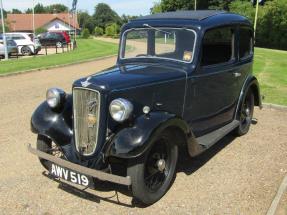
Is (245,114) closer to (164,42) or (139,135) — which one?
(164,42)

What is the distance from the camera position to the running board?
17.8 ft

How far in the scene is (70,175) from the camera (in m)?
4.37

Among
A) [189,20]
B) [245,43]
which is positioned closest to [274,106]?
[245,43]

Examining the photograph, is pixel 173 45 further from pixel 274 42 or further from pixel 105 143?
pixel 274 42

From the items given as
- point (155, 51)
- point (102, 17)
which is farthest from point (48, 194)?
point (102, 17)

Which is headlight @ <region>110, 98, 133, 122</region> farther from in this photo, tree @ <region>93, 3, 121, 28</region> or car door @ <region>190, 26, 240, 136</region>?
tree @ <region>93, 3, 121, 28</region>

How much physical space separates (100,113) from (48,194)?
49.4 inches

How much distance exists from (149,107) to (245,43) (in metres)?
3.03

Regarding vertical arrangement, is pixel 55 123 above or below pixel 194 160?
above

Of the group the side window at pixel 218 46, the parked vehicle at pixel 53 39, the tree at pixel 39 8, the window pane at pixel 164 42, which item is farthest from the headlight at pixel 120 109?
the tree at pixel 39 8

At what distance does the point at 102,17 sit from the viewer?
104 m

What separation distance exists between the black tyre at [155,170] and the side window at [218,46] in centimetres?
144

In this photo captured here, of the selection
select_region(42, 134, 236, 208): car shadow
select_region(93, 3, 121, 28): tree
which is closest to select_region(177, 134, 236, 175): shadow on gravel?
select_region(42, 134, 236, 208): car shadow

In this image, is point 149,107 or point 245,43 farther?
point 245,43
